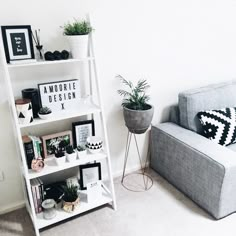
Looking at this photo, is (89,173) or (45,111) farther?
(89,173)

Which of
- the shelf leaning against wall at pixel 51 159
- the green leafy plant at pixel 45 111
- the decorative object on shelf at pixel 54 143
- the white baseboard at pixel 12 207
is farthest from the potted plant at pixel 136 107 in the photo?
the white baseboard at pixel 12 207

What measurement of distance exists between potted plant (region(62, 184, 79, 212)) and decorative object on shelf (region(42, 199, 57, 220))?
0.24 ft

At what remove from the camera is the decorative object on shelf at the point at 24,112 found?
1748 millimetres

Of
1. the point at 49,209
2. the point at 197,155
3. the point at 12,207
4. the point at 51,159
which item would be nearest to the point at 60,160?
the point at 51,159

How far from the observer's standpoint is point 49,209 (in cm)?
202

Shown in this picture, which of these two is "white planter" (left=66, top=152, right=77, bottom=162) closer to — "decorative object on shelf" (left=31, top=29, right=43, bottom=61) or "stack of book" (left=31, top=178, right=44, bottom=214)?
"stack of book" (left=31, top=178, right=44, bottom=214)

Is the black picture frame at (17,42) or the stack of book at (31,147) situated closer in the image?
the black picture frame at (17,42)

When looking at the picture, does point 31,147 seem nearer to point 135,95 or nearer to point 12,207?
point 12,207

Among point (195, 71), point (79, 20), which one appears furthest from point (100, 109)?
point (195, 71)

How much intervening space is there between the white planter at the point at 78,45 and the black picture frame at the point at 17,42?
0.25 meters

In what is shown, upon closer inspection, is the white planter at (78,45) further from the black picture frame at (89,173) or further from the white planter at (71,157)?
the black picture frame at (89,173)

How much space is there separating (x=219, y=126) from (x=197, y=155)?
0.37 meters

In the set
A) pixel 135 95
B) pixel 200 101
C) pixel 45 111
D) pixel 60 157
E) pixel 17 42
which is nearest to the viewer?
pixel 17 42

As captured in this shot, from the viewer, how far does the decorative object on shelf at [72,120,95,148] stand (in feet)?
7.07
